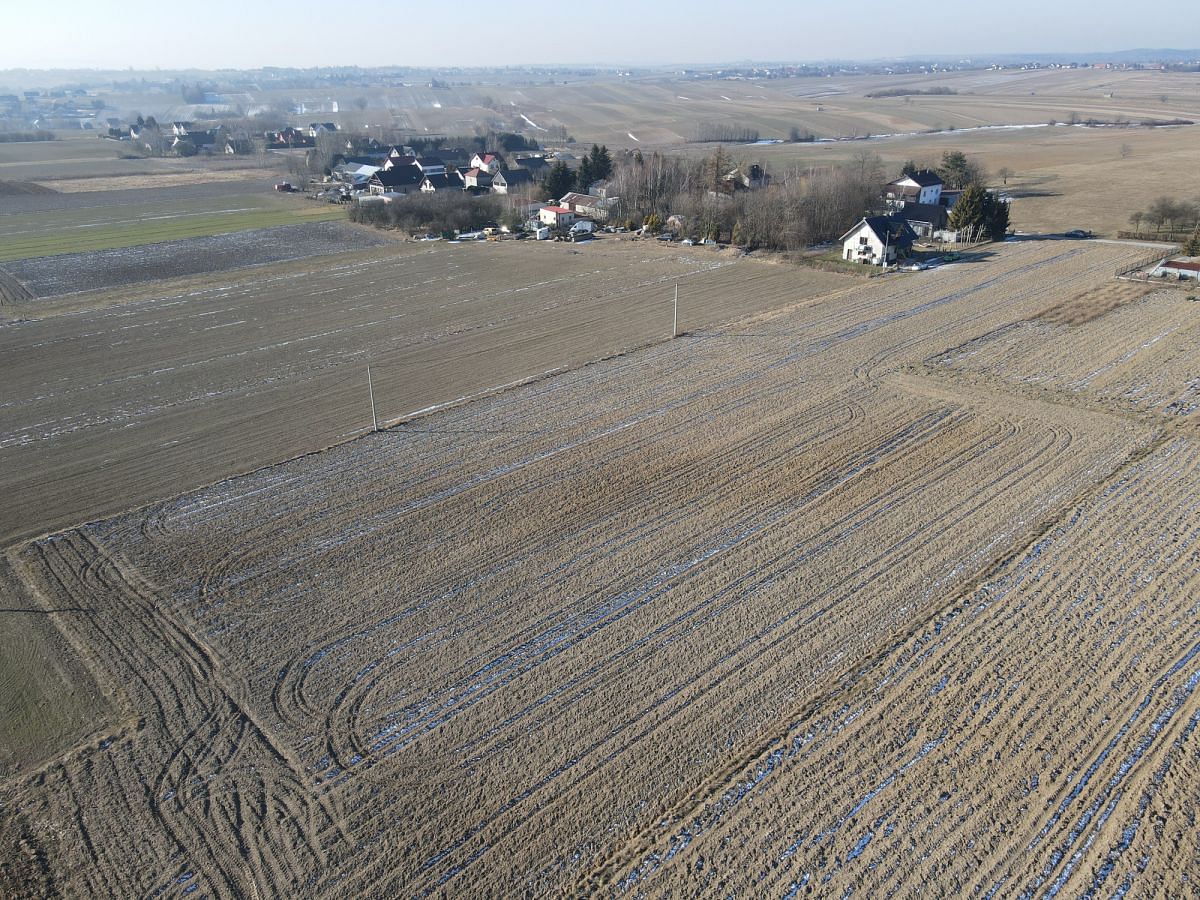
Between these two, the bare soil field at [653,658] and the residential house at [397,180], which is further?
the residential house at [397,180]

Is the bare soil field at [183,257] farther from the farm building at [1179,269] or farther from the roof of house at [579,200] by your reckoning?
the farm building at [1179,269]

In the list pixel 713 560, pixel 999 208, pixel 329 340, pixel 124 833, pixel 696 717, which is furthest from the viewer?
pixel 999 208

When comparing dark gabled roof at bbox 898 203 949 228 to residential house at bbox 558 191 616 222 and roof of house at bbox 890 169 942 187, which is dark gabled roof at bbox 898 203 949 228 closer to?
roof of house at bbox 890 169 942 187

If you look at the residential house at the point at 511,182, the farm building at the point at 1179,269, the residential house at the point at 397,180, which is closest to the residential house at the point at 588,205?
the residential house at the point at 511,182

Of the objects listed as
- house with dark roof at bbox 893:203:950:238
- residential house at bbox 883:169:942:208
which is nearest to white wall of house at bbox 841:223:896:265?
house with dark roof at bbox 893:203:950:238

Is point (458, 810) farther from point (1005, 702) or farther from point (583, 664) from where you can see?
point (1005, 702)

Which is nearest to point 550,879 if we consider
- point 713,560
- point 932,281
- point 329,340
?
point 713,560
